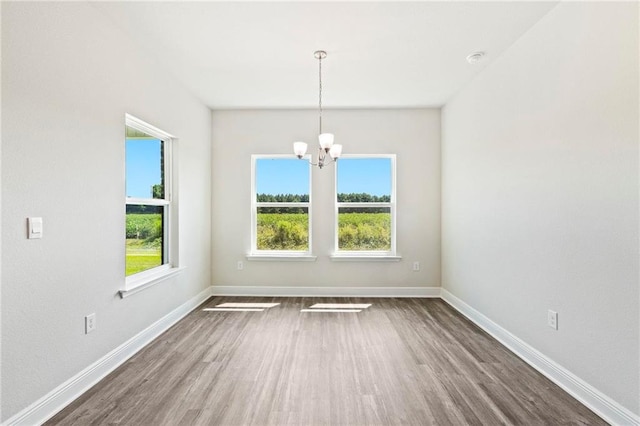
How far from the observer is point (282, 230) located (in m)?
4.78

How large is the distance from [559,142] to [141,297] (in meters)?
3.61

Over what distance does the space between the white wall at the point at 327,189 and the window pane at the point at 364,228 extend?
182 mm

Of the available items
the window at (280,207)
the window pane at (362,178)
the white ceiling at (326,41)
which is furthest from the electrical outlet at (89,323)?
the window pane at (362,178)

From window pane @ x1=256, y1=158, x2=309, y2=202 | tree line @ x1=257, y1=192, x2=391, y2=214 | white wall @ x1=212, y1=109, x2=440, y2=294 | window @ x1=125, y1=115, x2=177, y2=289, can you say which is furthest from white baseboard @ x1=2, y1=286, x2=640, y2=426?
window pane @ x1=256, y1=158, x2=309, y2=202

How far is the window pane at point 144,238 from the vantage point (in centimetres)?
290

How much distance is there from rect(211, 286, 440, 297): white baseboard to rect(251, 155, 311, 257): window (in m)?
0.54

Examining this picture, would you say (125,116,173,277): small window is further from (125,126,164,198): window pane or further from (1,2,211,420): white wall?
(1,2,211,420): white wall

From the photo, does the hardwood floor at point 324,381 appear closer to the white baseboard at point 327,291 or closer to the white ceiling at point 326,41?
the white baseboard at point 327,291

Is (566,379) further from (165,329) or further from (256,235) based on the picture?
(256,235)

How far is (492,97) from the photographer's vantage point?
3197 mm

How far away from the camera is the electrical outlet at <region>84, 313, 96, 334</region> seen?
224 cm

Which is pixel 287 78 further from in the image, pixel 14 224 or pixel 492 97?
pixel 14 224

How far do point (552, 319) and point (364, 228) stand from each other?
8.71 ft

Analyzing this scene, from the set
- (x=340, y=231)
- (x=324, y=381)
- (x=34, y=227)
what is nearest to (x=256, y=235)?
(x=340, y=231)
